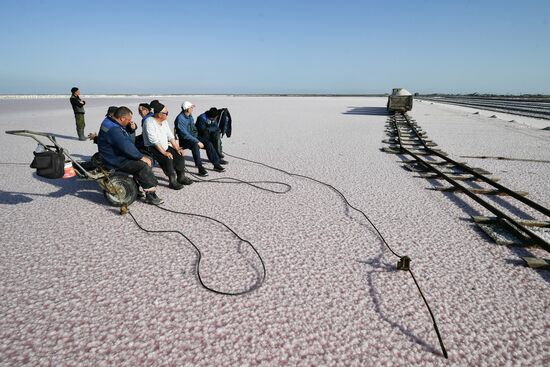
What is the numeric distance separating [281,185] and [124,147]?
2978mm

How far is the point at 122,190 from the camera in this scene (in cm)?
463

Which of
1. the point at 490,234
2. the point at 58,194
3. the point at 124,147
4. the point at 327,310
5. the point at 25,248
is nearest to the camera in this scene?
the point at 327,310

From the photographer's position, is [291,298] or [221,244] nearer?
[291,298]

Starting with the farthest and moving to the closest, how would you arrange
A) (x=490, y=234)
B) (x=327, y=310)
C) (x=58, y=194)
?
(x=58, y=194)
(x=490, y=234)
(x=327, y=310)

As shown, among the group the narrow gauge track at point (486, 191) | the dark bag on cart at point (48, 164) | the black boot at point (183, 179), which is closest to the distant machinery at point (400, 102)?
the narrow gauge track at point (486, 191)

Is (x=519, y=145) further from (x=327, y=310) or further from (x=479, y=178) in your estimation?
(x=327, y=310)

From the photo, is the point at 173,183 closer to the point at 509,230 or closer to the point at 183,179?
the point at 183,179

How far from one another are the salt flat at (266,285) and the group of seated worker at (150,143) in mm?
556

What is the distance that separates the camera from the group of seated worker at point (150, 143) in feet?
14.4

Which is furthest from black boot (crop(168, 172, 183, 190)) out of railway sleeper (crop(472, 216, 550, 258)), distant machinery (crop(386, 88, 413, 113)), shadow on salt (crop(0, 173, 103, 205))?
distant machinery (crop(386, 88, 413, 113))

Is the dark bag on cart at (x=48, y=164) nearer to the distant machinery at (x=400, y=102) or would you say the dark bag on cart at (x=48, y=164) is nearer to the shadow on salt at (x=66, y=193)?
the shadow on salt at (x=66, y=193)

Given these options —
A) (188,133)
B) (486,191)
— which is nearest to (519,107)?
(486,191)

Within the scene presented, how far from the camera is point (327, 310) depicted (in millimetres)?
2508

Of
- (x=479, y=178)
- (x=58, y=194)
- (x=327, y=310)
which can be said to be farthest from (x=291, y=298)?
(x=479, y=178)
